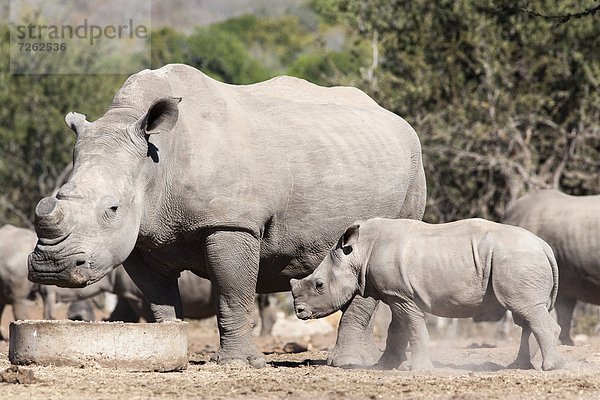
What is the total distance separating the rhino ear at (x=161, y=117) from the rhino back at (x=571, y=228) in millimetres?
6200

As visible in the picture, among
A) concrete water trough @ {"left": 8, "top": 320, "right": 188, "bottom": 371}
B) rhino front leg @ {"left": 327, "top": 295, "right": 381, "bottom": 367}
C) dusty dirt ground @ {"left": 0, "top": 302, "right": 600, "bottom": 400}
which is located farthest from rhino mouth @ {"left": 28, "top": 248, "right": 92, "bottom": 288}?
rhino front leg @ {"left": 327, "top": 295, "right": 381, "bottom": 367}

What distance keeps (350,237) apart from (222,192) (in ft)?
3.47

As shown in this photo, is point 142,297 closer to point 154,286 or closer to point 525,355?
point 154,286

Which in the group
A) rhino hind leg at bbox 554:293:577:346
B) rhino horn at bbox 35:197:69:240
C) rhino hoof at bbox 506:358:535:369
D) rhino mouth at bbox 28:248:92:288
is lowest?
rhino hind leg at bbox 554:293:577:346

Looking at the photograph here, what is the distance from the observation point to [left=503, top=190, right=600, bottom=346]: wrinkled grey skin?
46.2 feet

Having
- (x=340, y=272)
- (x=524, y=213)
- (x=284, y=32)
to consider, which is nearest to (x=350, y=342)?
(x=340, y=272)

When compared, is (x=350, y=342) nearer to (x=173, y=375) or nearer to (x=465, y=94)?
(x=173, y=375)

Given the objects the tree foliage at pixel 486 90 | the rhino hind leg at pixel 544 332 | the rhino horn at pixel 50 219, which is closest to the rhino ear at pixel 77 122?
the rhino horn at pixel 50 219

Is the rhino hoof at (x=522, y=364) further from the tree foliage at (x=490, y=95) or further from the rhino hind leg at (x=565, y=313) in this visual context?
the tree foliage at (x=490, y=95)

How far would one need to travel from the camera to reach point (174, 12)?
174 metres

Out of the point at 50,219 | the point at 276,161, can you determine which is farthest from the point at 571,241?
the point at 50,219

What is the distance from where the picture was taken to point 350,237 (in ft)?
32.6

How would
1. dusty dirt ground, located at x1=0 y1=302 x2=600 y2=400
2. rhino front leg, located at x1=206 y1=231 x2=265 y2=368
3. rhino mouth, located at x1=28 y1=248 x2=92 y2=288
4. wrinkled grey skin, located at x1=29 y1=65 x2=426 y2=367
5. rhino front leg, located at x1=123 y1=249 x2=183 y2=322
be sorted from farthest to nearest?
rhino front leg, located at x1=123 y1=249 x2=183 y2=322 → rhino front leg, located at x1=206 y1=231 x2=265 y2=368 → wrinkled grey skin, located at x1=29 y1=65 x2=426 y2=367 → rhino mouth, located at x1=28 y1=248 x2=92 y2=288 → dusty dirt ground, located at x1=0 y1=302 x2=600 y2=400
